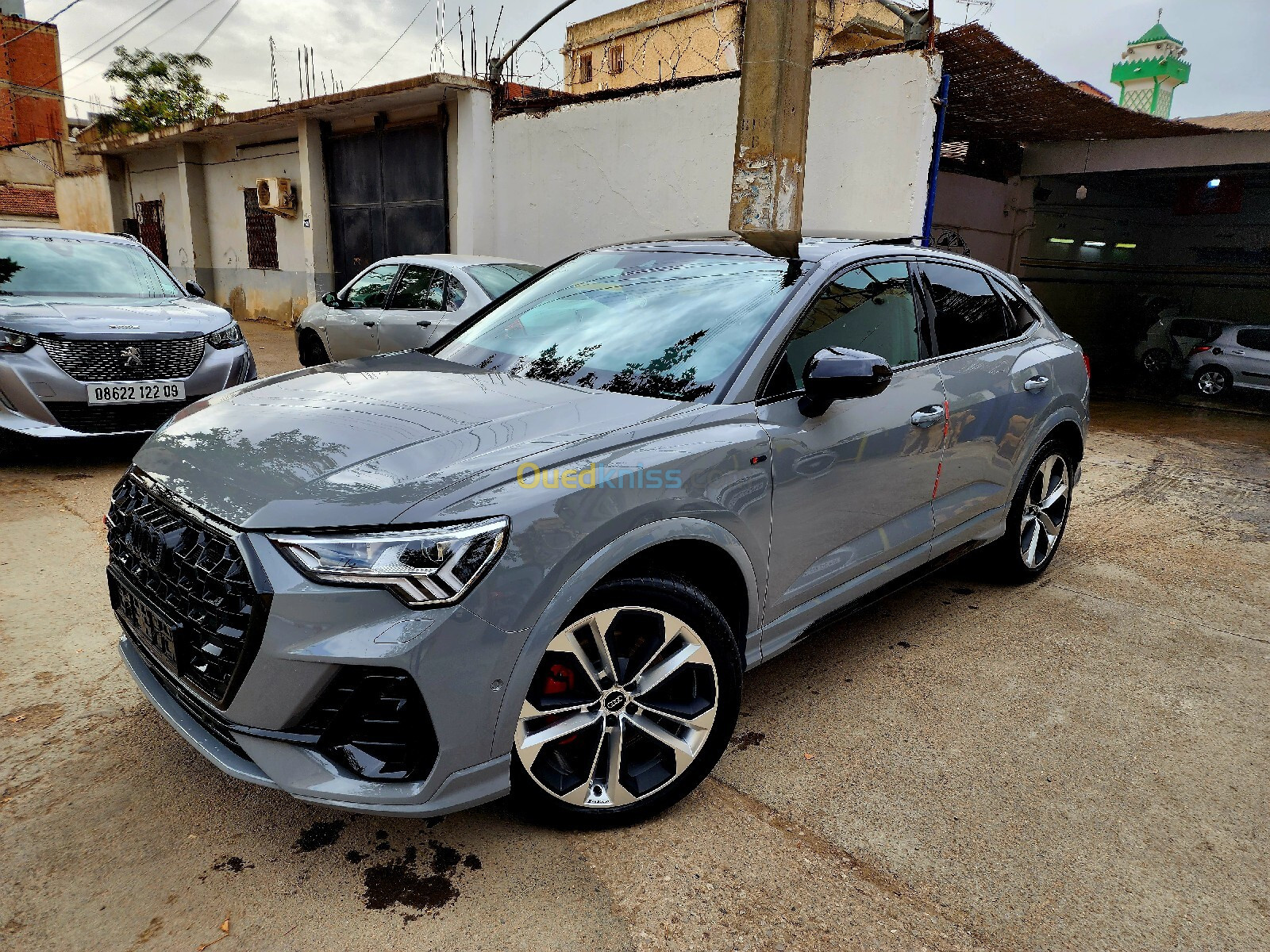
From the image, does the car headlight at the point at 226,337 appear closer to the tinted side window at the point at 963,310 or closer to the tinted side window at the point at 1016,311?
the tinted side window at the point at 963,310

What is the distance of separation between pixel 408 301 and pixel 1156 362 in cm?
1280

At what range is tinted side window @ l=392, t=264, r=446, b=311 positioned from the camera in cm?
729

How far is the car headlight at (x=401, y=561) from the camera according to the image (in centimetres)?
182

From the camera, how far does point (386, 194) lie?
13.1m

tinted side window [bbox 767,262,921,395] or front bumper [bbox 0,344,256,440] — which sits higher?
tinted side window [bbox 767,262,921,395]

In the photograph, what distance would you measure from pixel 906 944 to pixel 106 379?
17.6 ft

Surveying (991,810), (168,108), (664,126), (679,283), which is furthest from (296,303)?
(168,108)

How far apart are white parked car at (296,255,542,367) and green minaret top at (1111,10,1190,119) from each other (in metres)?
41.7

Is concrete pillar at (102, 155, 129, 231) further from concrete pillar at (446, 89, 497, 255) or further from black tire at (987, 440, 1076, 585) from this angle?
black tire at (987, 440, 1076, 585)

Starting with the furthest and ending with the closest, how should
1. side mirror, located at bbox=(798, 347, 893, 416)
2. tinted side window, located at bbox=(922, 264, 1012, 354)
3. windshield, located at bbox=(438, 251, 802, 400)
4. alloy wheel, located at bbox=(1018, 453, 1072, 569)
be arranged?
1. alloy wheel, located at bbox=(1018, 453, 1072, 569)
2. tinted side window, located at bbox=(922, 264, 1012, 354)
3. windshield, located at bbox=(438, 251, 802, 400)
4. side mirror, located at bbox=(798, 347, 893, 416)

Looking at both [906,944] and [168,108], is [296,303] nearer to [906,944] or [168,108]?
[906,944]

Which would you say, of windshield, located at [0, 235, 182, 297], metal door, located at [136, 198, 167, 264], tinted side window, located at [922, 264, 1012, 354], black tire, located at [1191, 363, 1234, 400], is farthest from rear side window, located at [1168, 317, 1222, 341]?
metal door, located at [136, 198, 167, 264]

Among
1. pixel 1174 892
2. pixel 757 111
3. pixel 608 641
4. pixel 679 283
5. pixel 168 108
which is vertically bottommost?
pixel 1174 892

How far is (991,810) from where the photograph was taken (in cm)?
246
